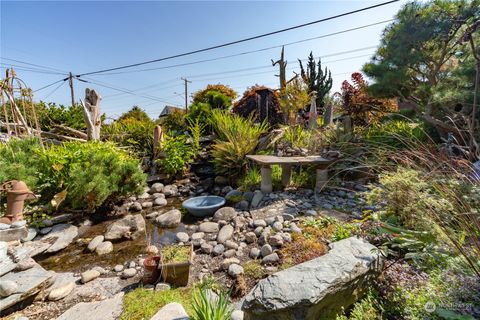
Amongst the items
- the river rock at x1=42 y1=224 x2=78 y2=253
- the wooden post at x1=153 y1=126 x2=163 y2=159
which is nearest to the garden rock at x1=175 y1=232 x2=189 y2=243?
the river rock at x1=42 y1=224 x2=78 y2=253

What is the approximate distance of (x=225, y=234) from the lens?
9.69 feet

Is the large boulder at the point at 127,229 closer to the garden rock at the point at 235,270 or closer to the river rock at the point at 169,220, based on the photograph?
the river rock at the point at 169,220

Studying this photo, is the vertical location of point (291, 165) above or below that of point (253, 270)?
above

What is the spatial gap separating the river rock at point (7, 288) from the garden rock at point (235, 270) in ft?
5.72

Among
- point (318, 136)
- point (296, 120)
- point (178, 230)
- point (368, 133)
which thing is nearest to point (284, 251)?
point (178, 230)

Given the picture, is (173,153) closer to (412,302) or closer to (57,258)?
(57,258)

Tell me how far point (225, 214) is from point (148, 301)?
1.79 meters

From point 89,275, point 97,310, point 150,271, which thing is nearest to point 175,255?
point 150,271

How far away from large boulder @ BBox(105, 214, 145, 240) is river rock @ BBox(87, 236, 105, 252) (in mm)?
75

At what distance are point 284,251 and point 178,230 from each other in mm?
1762

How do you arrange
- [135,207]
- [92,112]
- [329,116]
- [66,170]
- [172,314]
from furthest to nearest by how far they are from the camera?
[329,116] < [92,112] < [135,207] < [66,170] < [172,314]

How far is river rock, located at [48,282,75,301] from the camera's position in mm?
1984

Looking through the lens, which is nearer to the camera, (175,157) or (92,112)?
(175,157)

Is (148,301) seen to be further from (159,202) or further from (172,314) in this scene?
(159,202)
